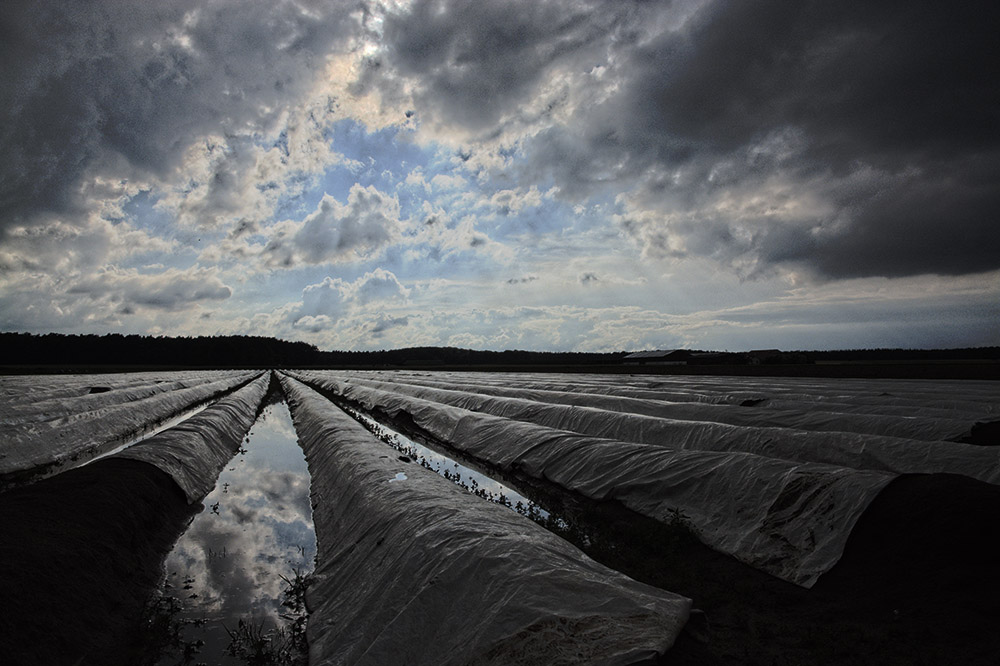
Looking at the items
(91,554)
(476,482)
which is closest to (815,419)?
(476,482)

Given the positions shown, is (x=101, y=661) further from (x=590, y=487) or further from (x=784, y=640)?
(x=590, y=487)

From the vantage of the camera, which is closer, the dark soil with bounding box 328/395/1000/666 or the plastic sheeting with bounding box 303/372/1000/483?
the dark soil with bounding box 328/395/1000/666

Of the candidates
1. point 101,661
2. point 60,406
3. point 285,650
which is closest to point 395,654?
point 285,650

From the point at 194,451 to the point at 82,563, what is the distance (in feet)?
13.8

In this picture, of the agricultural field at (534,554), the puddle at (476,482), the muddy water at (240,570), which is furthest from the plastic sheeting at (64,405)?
the puddle at (476,482)

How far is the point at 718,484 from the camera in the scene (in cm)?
543

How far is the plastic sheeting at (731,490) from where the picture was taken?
4.24m

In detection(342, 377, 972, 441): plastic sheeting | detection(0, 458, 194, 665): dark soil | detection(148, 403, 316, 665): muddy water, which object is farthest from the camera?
detection(342, 377, 972, 441): plastic sheeting

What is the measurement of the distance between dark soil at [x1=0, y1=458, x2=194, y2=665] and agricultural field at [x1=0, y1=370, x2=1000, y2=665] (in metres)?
0.02

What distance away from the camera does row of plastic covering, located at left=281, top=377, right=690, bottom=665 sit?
242 cm

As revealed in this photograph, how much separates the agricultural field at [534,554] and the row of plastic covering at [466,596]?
1 centimetres

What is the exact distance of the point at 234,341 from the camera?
84.9m

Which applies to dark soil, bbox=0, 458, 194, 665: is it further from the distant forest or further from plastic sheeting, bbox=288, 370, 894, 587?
the distant forest

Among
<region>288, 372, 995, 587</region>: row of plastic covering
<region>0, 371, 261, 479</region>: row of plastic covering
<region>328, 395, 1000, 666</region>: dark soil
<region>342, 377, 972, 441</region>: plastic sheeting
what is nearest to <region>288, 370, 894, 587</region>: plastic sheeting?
<region>288, 372, 995, 587</region>: row of plastic covering
